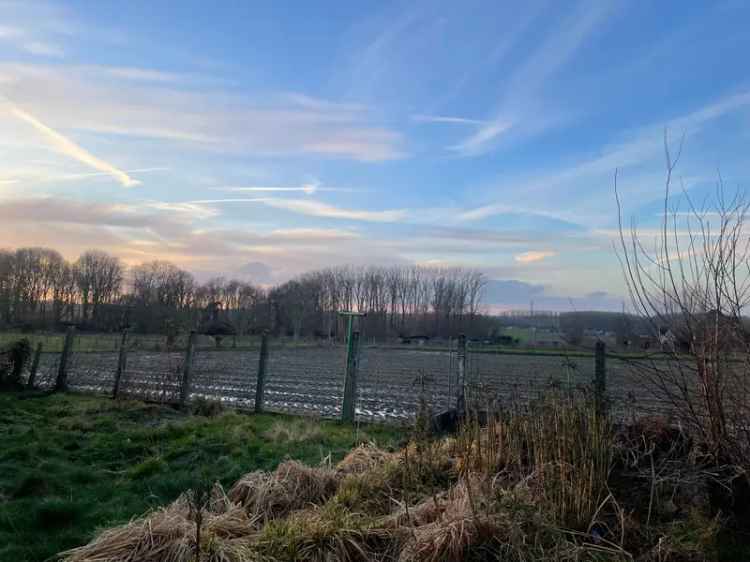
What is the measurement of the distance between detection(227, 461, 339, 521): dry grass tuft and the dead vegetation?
0.04 ft

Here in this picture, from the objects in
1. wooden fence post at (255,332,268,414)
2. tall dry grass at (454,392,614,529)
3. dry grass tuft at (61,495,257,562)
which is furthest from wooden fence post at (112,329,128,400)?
tall dry grass at (454,392,614,529)

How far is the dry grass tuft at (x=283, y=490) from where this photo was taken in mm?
4133

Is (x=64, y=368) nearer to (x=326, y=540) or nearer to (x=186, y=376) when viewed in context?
(x=186, y=376)

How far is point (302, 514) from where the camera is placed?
387cm

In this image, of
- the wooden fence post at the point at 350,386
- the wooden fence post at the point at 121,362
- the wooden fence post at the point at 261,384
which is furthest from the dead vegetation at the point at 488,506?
the wooden fence post at the point at 121,362

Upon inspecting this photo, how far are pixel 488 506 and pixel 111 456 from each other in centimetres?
506

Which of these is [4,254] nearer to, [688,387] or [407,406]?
[407,406]

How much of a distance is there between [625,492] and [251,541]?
8.83ft

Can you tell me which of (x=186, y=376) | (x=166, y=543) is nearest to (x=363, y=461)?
(x=166, y=543)

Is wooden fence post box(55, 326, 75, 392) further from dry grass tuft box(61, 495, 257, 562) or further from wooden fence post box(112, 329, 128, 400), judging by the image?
dry grass tuft box(61, 495, 257, 562)

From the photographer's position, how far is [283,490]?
428 cm

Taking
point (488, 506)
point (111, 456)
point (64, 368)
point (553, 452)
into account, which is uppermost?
point (553, 452)

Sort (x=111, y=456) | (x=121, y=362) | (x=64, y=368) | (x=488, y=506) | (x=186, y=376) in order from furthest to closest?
1. (x=64, y=368)
2. (x=121, y=362)
3. (x=186, y=376)
4. (x=111, y=456)
5. (x=488, y=506)

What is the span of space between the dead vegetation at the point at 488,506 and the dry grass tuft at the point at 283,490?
11mm
